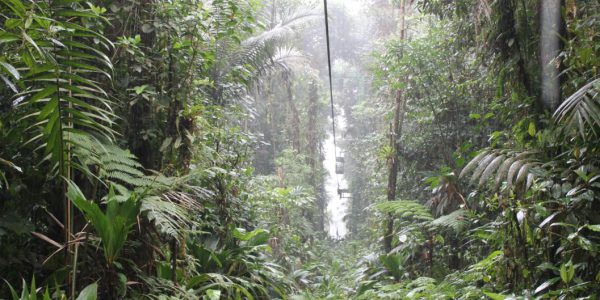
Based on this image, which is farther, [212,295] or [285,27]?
[285,27]

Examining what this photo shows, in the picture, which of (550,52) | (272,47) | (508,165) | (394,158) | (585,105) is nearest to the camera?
(585,105)

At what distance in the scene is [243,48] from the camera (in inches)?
259

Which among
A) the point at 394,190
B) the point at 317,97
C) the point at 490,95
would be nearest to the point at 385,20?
the point at 317,97

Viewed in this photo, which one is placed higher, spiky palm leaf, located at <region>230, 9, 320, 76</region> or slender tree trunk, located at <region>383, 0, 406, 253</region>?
spiky palm leaf, located at <region>230, 9, 320, 76</region>

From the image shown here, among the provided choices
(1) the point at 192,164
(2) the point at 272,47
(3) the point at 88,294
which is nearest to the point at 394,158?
(2) the point at 272,47

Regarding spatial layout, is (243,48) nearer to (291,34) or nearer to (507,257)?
(291,34)

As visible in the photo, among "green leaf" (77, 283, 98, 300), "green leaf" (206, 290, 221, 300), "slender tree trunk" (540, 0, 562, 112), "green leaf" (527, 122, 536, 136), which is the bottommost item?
"green leaf" (206, 290, 221, 300)

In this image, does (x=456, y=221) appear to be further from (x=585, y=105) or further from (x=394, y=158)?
(x=394, y=158)

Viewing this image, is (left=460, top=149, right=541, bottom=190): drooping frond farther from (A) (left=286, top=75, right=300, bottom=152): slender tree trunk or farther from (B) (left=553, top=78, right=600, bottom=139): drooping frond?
(A) (left=286, top=75, right=300, bottom=152): slender tree trunk

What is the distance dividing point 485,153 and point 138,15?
2181 mm

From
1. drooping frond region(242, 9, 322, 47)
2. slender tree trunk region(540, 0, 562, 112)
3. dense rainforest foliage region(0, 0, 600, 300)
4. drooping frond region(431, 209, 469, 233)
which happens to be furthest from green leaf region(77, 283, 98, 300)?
drooping frond region(242, 9, 322, 47)

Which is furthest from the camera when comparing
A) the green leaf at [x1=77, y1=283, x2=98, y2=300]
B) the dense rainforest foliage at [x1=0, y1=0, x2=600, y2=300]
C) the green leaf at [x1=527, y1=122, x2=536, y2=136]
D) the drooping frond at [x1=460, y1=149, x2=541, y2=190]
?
the green leaf at [x1=527, y1=122, x2=536, y2=136]

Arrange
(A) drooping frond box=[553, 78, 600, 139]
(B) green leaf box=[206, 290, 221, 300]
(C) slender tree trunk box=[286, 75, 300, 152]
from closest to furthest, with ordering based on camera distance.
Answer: (A) drooping frond box=[553, 78, 600, 139], (B) green leaf box=[206, 290, 221, 300], (C) slender tree trunk box=[286, 75, 300, 152]

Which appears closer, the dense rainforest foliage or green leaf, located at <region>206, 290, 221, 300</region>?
the dense rainforest foliage
